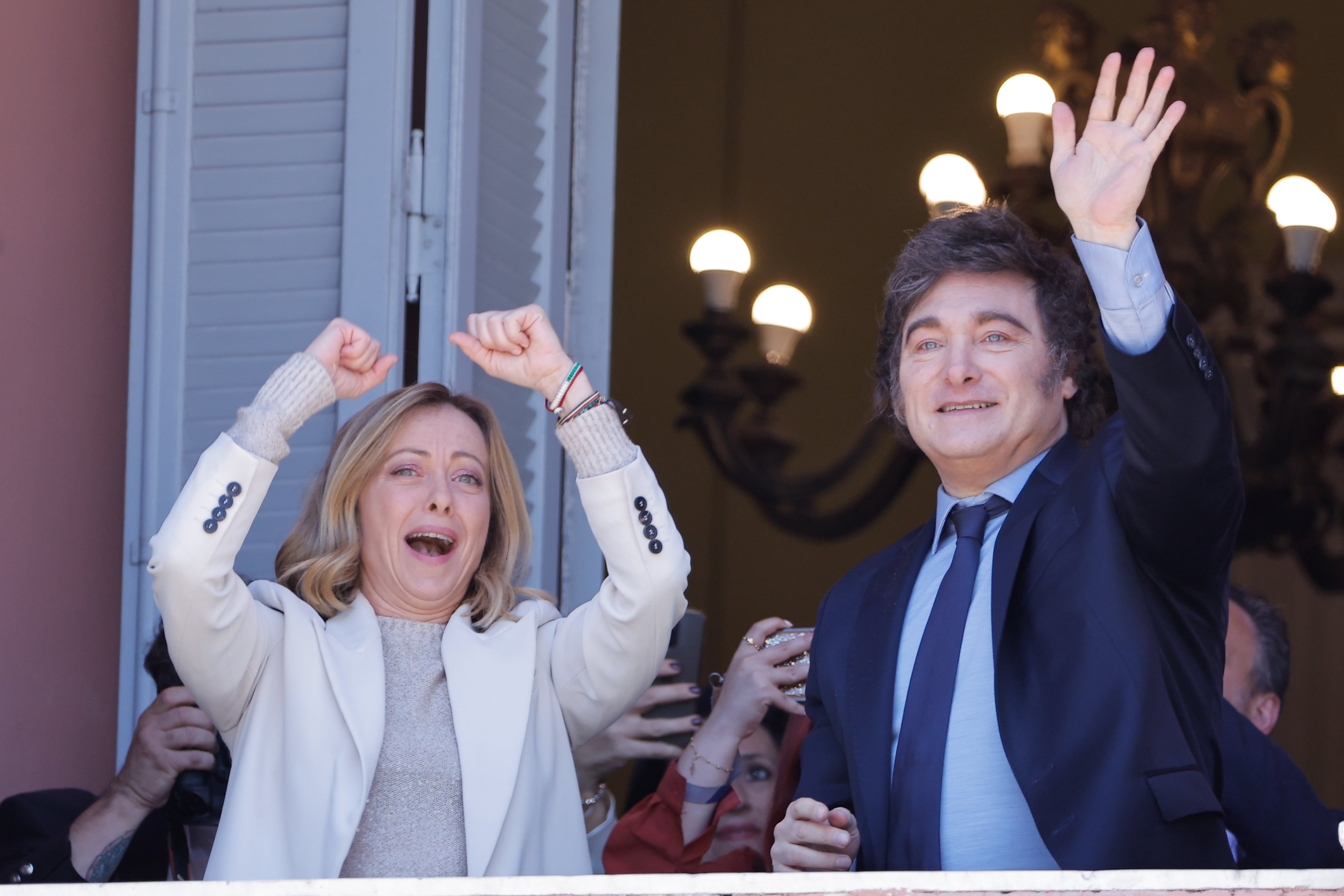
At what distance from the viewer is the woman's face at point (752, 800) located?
237 centimetres

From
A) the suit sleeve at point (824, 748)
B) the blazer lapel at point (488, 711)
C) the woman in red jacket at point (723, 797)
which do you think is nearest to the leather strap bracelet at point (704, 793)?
the woman in red jacket at point (723, 797)

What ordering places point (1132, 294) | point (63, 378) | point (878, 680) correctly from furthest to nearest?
point (63, 378) → point (878, 680) → point (1132, 294)

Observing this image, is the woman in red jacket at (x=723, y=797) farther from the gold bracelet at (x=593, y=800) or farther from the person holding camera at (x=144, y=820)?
the person holding camera at (x=144, y=820)

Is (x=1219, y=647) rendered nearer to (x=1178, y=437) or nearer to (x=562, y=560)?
(x=1178, y=437)

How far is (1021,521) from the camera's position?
1860 mm

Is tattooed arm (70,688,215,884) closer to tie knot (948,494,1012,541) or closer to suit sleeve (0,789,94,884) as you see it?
→ suit sleeve (0,789,94,884)

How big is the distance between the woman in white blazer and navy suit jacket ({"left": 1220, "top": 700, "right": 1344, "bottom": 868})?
0.80m

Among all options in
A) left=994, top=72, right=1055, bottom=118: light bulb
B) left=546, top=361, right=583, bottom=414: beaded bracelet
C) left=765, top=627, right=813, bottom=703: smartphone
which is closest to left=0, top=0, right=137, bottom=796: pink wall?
left=546, top=361, right=583, bottom=414: beaded bracelet

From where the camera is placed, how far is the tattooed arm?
2.22 meters

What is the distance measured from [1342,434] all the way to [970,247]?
3.92m

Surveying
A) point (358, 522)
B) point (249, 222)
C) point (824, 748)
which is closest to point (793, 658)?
point (824, 748)

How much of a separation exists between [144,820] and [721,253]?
2.20m

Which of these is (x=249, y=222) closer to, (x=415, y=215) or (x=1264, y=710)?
(x=415, y=215)

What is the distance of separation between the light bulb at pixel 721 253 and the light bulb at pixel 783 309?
0.19 m
